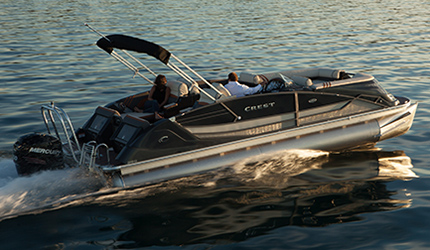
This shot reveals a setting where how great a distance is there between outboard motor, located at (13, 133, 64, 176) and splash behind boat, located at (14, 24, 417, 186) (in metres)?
0.01

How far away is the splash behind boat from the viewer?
7.32 m

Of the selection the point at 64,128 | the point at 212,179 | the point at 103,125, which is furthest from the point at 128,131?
the point at 212,179

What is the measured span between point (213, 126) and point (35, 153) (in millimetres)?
2693

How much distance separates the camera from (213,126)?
792 centimetres

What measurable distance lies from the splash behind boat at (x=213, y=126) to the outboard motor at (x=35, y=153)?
14 millimetres

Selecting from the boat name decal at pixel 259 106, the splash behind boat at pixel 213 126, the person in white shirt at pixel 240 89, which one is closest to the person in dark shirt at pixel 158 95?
the splash behind boat at pixel 213 126

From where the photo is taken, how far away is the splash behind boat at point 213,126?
732 centimetres

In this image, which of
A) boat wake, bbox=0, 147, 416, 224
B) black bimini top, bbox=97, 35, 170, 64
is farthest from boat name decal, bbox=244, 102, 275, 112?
black bimini top, bbox=97, 35, 170, 64

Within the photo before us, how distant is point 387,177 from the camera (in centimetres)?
821

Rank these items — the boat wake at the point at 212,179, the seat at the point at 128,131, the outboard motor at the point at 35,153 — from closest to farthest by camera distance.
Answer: the boat wake at the point at 212,179
the outboard motor at the point at 35,153
the seat at the point at 128,131

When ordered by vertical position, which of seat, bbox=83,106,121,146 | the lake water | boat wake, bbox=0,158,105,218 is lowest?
the lake water

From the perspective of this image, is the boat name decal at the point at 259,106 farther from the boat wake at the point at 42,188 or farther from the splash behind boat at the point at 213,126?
the boat wake at the point at 42,188

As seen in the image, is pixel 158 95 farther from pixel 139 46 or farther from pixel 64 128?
pixel 64 128

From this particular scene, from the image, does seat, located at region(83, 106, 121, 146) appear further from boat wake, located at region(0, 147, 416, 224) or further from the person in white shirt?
the person in white shirt
